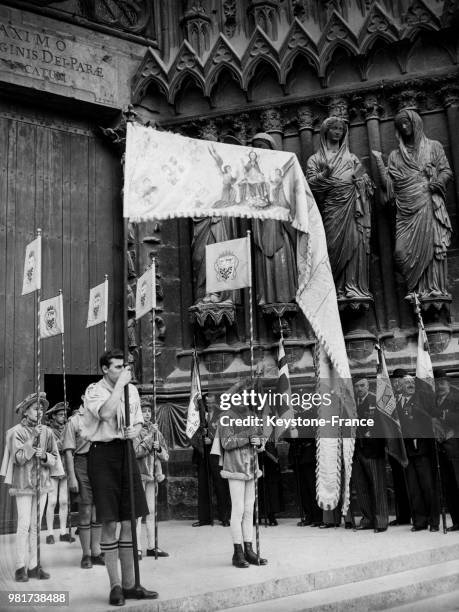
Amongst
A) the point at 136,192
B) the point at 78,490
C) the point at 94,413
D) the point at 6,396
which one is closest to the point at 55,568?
the point at 78,490

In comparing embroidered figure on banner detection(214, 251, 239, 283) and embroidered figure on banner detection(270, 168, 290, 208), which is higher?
embroidered figure on banner detection(270, 168, 290, 208)

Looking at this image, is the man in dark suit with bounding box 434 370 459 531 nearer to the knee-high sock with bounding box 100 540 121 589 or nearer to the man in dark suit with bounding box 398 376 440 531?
the man in dark suit with bounding box 398 376 440 531

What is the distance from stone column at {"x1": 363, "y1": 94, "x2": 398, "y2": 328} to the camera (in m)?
12.3

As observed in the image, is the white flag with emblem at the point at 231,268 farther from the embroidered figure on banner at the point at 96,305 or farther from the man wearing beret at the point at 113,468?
the embroidered figure on banner at the point at 96,305

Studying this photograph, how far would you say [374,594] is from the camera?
6.09m

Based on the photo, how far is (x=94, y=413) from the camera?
5.88 meters

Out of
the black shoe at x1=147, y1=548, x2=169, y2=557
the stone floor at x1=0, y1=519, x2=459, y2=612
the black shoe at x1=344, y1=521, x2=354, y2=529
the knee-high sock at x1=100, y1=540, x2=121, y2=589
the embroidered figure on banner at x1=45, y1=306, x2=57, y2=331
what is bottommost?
the stone floor at x1=0, y1=519, x2=459, y2=612

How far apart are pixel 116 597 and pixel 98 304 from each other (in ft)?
20.9

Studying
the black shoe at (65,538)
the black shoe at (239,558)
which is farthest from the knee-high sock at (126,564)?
the black shoe at (65,538)

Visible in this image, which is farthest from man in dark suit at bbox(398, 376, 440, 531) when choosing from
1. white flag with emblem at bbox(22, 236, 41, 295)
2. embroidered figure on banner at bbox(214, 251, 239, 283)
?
white flag with emblem at bbox(22, 236, 41, 295)

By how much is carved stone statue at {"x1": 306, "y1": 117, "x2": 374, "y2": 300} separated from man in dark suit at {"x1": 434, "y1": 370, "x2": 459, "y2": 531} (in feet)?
9.40

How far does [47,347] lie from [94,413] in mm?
6684

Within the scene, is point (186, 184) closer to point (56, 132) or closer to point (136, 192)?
point (136, 192)

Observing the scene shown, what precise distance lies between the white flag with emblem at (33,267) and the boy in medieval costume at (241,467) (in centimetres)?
236
